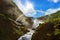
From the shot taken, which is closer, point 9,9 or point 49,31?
point 49,31

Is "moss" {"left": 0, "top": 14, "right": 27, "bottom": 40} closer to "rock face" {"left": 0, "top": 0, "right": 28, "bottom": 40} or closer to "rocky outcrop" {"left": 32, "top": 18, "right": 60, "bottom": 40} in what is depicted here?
"rock face" {"left": 0, "top": 0, "right": 28, "bottom": 40}

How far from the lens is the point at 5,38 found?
9562 mm

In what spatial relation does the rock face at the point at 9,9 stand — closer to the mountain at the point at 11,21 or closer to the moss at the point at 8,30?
the mountain at the point at 11,21

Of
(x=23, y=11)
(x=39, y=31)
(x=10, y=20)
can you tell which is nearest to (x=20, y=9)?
(x=23, y=11)

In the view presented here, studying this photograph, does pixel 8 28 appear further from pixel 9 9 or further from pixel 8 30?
pixel 9 9

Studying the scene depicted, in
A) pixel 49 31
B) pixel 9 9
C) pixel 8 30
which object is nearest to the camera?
pixel 49 31

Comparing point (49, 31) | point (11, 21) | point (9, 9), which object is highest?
point (9, 9)

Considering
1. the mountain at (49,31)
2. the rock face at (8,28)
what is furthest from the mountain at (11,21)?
the mountain at (49,31)

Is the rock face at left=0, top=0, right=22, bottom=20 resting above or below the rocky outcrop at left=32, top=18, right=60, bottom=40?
above

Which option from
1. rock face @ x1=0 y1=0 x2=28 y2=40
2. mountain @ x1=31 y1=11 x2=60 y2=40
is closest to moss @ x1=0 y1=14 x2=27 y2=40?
rock face @ x1=0 y1=0 x2=28 y2=40

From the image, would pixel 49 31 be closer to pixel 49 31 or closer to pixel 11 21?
pixel 49 31

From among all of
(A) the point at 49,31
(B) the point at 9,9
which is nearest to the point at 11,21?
(B) the point at 9,9

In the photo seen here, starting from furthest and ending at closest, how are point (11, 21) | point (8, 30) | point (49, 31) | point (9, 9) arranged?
1. point (9, 9)
2. point (11, 21)
3. point (8, 30)
4. point (49, 31)

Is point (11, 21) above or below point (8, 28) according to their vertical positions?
above
